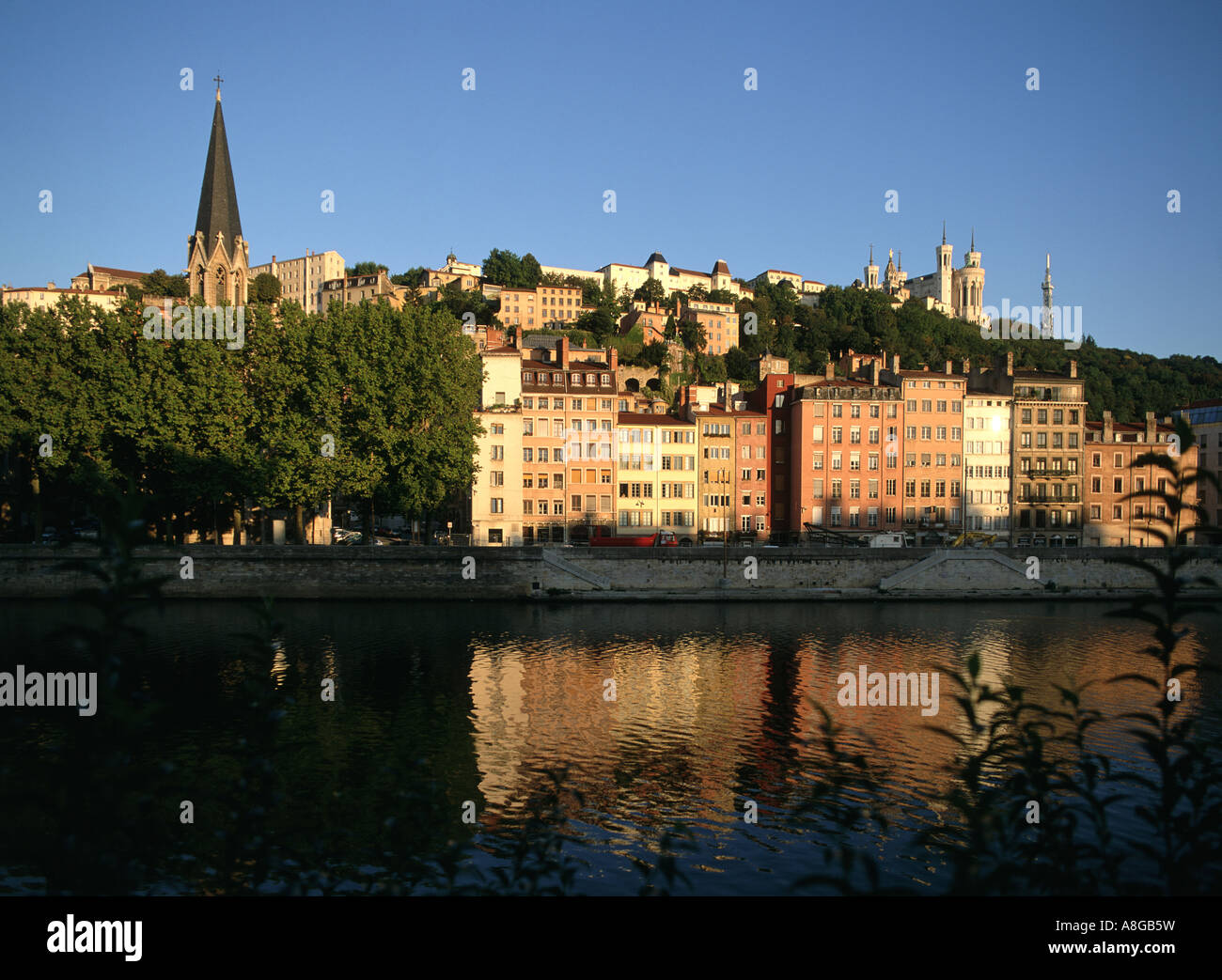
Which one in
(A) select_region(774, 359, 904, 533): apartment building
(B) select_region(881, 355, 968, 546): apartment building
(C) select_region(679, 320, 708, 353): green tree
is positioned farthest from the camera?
(C) select_region(679, 320, 708, 353): green tree

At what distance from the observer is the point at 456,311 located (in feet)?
422

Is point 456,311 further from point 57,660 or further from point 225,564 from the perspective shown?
point 57,660

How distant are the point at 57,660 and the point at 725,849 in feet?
88.5

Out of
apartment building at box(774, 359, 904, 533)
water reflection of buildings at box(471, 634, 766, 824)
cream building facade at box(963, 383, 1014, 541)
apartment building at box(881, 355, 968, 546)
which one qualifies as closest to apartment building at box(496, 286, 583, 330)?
apartment building at box(774, 359, 904, 533)

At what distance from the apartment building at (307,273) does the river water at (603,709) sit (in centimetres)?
13087

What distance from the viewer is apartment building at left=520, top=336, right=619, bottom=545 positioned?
63219 millimetres

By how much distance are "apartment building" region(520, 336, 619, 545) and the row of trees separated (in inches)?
430

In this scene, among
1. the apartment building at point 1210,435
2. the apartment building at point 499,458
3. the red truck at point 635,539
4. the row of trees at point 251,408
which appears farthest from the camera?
the apartment building at point 1210,435

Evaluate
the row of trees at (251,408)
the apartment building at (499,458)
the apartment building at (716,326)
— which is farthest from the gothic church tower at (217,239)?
the apartment building at (716,326)

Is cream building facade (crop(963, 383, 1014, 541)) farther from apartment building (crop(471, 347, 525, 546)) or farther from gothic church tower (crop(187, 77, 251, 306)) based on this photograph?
gothic church tower (crop(187, 77, 251, 306))

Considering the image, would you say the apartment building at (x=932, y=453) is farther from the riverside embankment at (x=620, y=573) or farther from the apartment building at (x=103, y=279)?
the apartment building at (x=103, y=279)

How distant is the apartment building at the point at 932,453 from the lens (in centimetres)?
6688

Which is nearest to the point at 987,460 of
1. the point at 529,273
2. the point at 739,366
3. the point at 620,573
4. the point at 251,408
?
the point at 620,573
